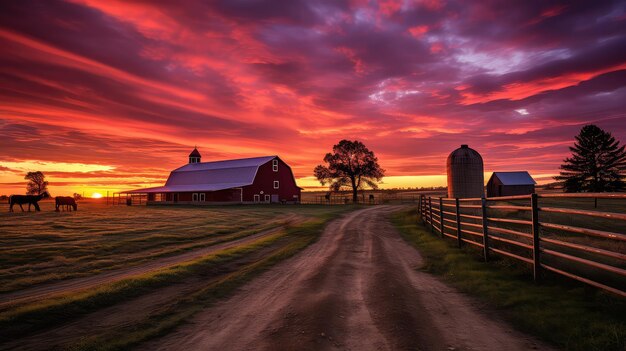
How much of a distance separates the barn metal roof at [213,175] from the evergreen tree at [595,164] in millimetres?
49248

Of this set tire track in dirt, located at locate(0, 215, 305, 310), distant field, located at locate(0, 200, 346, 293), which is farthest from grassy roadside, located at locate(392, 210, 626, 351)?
distant field, located at locate(0, 200, 346, 293)

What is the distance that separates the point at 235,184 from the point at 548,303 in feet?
174

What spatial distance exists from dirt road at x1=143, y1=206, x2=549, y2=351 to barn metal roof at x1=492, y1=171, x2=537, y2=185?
58008mm

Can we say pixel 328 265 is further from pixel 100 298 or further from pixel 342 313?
pixel 100 298

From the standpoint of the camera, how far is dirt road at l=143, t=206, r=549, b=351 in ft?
→ 16.1

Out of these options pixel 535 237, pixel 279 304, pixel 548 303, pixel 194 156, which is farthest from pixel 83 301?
pixel 194 156

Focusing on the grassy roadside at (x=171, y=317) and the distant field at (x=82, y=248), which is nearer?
the grassy roadside at (x=171, y=317)

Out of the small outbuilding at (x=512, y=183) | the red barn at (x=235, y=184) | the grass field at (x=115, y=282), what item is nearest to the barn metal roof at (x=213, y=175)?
the red barn at (x=235, y=184)

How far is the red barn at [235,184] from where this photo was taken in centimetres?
5541

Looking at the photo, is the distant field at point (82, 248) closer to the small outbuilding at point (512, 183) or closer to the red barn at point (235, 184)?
the red barn at point (235, 184)

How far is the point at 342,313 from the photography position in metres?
6.11

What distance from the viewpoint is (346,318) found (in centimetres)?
586

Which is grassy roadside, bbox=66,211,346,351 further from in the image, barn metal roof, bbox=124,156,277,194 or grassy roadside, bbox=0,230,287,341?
barn metal roof, bbox=124,156,277,194

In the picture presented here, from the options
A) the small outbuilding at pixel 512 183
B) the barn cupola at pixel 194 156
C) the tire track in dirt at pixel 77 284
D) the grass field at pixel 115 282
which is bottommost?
the tire track in dirt at pixel 77 284
